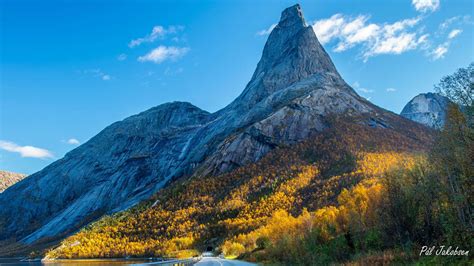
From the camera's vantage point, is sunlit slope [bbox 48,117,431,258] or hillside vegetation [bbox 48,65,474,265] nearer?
hillside vegetation [bbox 48,65,474,265]

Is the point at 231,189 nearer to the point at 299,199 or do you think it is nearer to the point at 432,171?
the point at 299,199

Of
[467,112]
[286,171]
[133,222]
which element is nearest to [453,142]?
[467,112]

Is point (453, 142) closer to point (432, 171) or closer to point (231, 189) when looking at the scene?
point (432, 171)

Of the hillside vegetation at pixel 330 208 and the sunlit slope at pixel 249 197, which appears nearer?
the hillside vegetation at pixel 330 208

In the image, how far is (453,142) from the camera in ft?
113

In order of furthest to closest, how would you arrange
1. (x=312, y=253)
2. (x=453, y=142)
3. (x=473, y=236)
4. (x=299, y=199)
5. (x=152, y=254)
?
(x=152, y=254)
(x=299, y=199)
(x=312, y=253)
(x=453, y=142)
(x=473, y=236)

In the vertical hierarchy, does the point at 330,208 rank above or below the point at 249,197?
below

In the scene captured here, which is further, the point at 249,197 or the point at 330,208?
the point at 249,197

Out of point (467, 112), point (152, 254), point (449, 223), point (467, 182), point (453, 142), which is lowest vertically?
point (152, 254)

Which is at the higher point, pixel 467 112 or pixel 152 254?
pixel 467 112

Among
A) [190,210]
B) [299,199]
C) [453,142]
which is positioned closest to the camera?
[453,142]

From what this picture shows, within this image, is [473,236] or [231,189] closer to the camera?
[473,236]

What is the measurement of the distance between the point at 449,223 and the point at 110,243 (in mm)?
173649

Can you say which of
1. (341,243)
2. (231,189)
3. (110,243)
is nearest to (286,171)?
(231,189)
